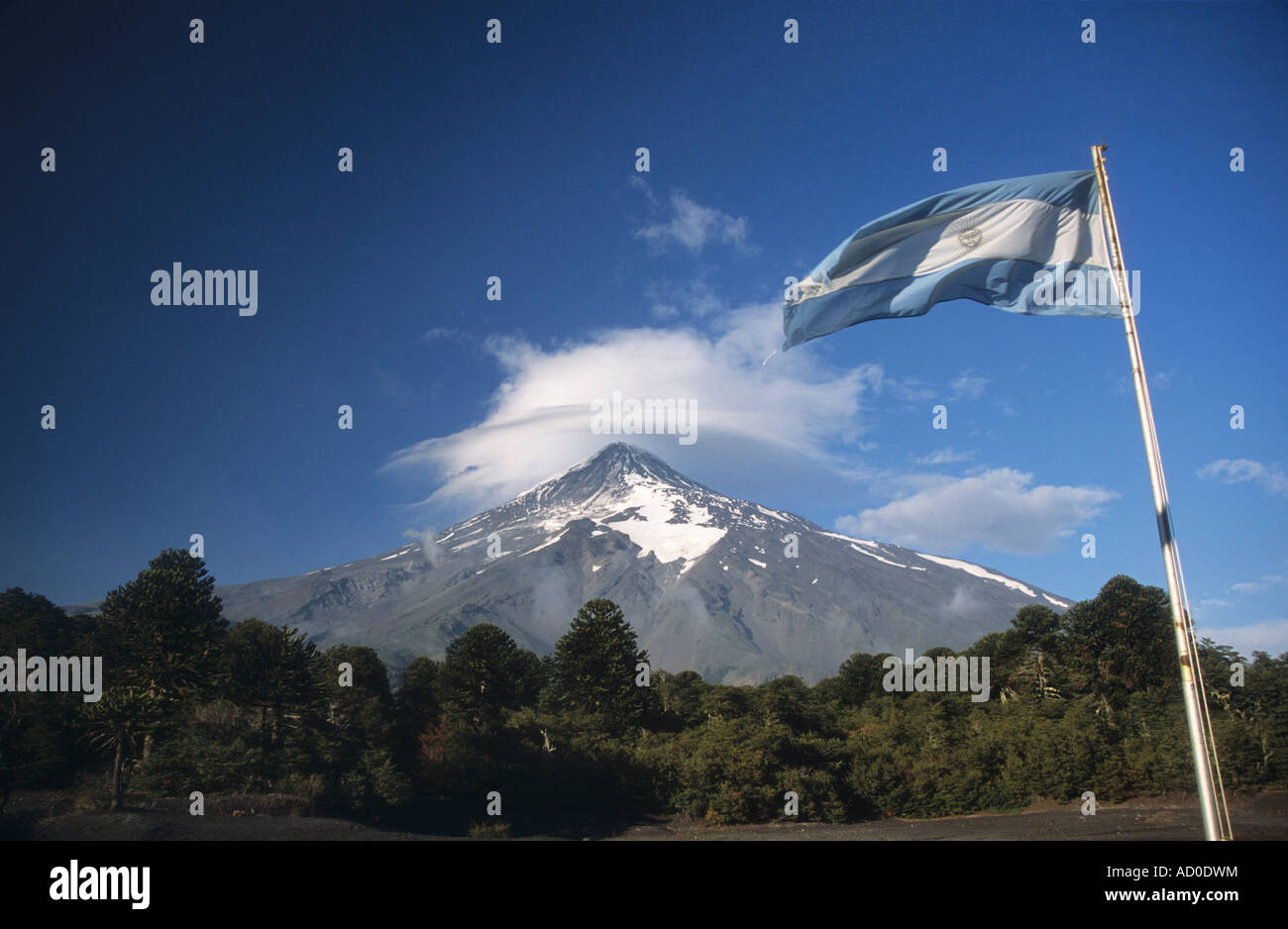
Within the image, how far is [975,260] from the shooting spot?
8.30 m

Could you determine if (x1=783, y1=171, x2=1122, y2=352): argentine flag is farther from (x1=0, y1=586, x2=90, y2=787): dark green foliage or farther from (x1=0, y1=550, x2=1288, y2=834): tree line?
(x1=0, y1=586, x2=90, y2=787): dark green foliage

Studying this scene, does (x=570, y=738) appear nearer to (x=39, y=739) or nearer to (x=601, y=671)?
(x=601, y=671)

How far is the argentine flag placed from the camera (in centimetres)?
803

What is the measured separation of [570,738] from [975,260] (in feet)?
94.9

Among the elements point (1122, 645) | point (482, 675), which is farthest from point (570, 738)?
point (1122, 645)

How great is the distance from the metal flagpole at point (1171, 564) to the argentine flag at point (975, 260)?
64 centimetres

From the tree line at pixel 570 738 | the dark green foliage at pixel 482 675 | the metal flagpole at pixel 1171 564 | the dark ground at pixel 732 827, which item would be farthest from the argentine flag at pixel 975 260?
the dark green foliage at pixel 482 675

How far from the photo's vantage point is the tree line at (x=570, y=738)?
26.4 meters

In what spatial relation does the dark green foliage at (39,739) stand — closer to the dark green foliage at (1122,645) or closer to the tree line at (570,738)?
the tree line at (570,738)

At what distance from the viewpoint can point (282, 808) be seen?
78.0ft

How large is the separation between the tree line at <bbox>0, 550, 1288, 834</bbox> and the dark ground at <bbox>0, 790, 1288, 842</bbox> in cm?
100

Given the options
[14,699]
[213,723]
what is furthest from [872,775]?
[14,699]
